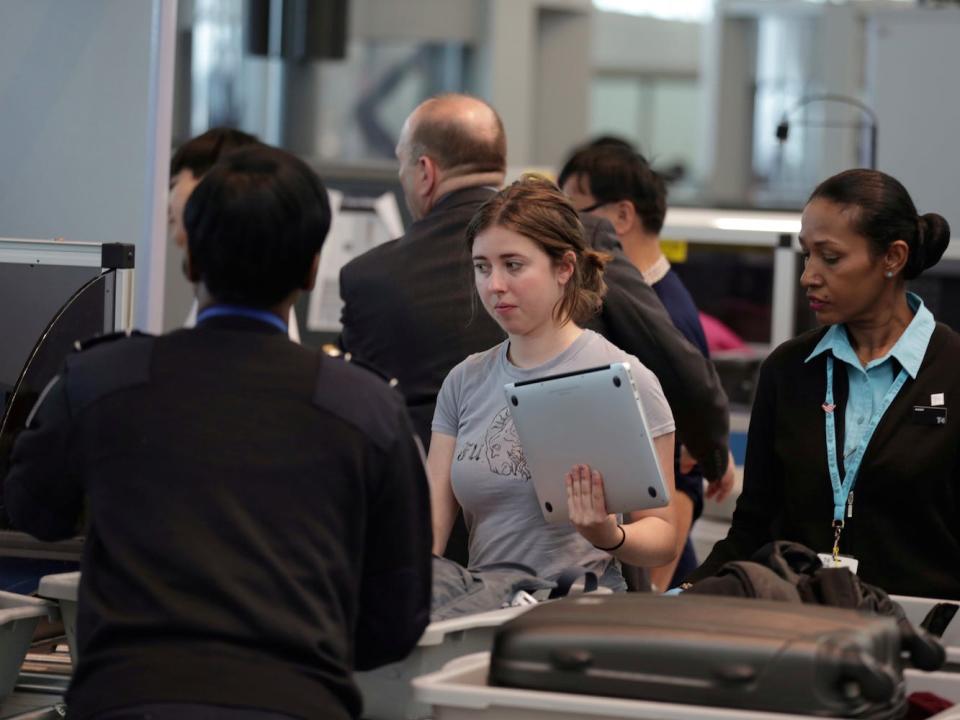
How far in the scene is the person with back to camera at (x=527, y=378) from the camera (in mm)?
2264

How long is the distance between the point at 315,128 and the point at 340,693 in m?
8.28

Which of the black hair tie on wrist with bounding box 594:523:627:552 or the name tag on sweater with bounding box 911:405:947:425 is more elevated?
the name tag on sweater with bounding box 911:405:947:425

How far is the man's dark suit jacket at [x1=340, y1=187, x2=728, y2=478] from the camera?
2805mm

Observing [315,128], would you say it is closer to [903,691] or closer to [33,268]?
[33,268]

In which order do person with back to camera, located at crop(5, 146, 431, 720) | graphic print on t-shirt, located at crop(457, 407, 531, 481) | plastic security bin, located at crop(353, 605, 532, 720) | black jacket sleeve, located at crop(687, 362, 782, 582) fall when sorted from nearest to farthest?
person with back to camera, located at crop(5, 146, 431, 720), plastic security bin, located at crop(353, 605, 532, 720), graphic print on t-shirt, located at crop(457, 407, 531, 481), black jacket sleeve, located at crop(687, 362, 782, 582)

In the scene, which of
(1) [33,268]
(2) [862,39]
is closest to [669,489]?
(1) [33,268]

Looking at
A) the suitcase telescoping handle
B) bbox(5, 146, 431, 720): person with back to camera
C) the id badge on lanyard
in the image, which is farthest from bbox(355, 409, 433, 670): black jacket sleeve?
the id badge on lanyard

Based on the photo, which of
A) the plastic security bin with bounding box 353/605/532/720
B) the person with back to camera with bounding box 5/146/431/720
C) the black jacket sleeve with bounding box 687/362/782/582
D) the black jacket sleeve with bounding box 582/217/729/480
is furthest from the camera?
the black jacket sleeve with bounding box 582/217/729/480

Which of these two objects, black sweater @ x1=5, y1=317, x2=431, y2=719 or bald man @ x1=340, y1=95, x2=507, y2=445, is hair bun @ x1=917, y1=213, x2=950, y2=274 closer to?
bald man @ x1=340, y1=95, x2=507, y2=445

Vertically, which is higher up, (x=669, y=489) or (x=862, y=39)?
(x=862, y=39)

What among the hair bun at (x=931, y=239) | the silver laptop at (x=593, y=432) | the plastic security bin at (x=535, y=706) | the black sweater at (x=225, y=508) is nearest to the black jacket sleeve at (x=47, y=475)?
the black sweater at (x=225, y=508)

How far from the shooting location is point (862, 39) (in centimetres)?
1034

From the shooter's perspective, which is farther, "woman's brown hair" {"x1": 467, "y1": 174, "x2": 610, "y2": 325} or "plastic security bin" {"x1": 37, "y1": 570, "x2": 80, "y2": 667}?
"woman's brown hair" {"x1": 467, "y1": 174, "x2": 610, "y2": 325}

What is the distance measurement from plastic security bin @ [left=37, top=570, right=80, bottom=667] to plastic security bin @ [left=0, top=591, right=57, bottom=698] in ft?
0.10
